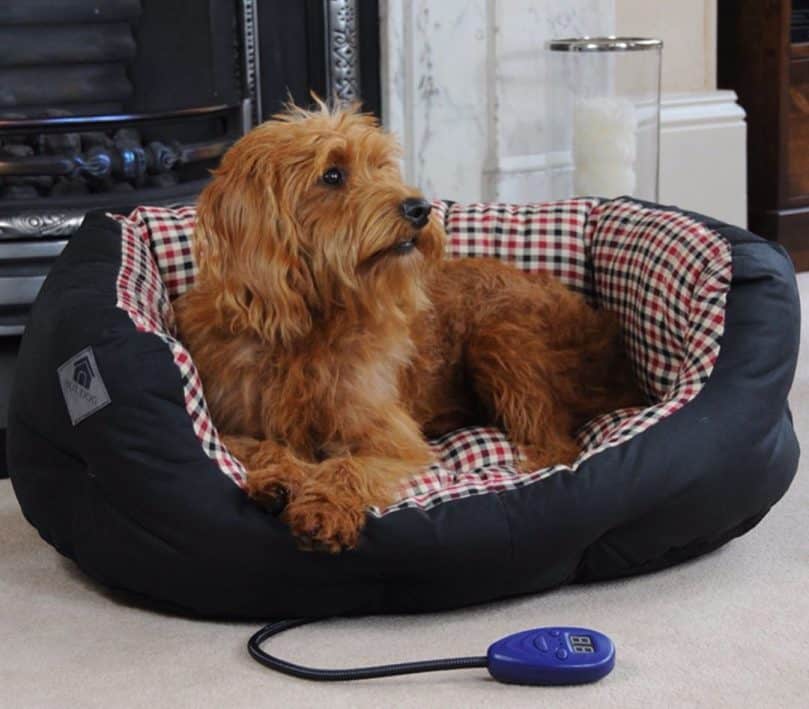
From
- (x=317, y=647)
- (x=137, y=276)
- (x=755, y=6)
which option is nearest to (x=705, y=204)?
(x=755, y=6)

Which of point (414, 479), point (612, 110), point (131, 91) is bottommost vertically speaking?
point (414, 479)

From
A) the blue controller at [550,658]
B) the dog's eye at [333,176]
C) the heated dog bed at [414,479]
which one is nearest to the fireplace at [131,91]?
the heated dog bed at [414,479]

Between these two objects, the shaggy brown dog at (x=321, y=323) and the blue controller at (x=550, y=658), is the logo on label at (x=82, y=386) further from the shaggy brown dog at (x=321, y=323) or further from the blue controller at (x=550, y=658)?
the blue controller at (x=550, y=658)

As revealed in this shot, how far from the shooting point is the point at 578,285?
3.41 metres

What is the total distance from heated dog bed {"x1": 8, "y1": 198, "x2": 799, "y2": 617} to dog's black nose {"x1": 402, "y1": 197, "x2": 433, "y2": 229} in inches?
18.0

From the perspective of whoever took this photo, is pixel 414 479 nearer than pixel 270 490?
No

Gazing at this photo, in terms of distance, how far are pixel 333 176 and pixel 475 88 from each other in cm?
204

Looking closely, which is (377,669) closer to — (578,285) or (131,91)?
(578,285)

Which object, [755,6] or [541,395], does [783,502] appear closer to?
[541,395]

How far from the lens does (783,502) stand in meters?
3.07

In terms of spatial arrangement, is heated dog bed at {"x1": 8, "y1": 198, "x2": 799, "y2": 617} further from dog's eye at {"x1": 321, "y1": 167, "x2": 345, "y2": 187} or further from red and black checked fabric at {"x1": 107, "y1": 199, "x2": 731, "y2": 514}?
dog's eye at {"x1": 321, "y1": 167, "x2": 345, "y2": 187}

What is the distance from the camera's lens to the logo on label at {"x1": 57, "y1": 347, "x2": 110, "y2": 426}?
253 cm

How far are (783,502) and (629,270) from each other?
59 centimetres

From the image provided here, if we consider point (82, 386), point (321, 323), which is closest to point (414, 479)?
point (321, 323)
